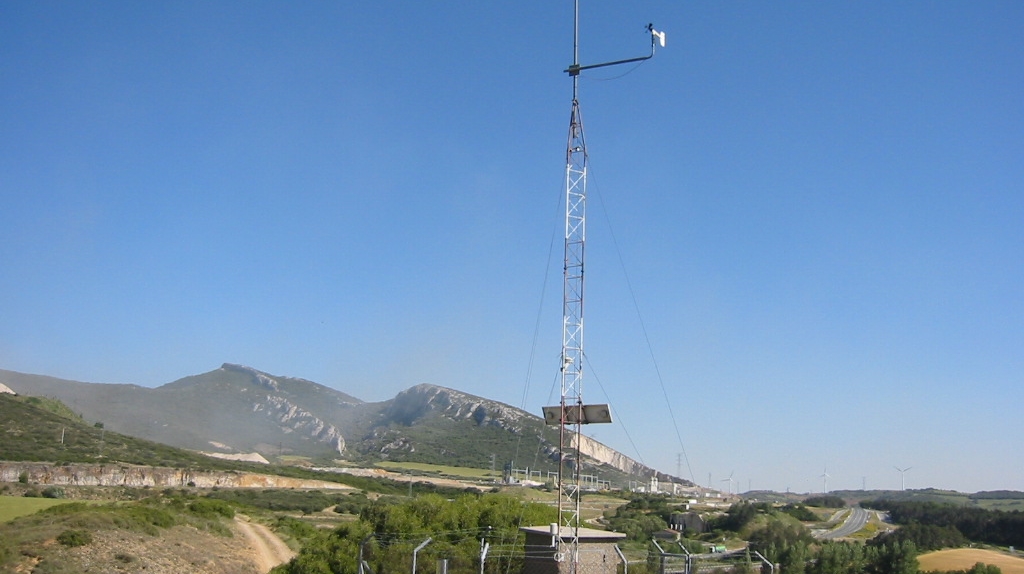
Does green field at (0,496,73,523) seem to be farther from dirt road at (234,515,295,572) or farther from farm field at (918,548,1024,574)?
farm field at (918,548,1024,574)

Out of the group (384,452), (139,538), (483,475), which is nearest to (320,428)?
(384,452)

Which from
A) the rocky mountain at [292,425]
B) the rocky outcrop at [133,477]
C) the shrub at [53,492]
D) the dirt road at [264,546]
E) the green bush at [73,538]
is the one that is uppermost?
the rocky mountain at [292,425]

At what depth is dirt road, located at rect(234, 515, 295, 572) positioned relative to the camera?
4441cm

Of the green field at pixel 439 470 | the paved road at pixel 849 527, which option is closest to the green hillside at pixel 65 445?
the green field at pixel 439 470

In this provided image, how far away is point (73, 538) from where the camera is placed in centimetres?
3562

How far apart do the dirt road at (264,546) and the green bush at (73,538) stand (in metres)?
8.99

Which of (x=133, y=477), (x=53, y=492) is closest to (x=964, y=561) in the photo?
(x=53, y=492)

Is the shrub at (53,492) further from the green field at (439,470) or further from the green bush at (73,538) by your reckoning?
the green field at (439,470)

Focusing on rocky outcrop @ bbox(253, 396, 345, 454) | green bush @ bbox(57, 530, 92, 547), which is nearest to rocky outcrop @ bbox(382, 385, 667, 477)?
rocky outcrop @ bbox(253, 396, 345, 454)

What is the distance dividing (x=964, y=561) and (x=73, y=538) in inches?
1563

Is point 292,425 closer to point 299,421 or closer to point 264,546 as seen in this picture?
point 299,421

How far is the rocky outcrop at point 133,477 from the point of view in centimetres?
6425

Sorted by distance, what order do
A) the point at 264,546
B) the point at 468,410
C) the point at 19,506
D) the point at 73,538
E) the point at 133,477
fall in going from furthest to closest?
the point at 468,410 < the point at 133,477 < the point at 264,546 < the point at 19,506 < the point at 73,538

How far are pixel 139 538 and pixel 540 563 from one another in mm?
27560
